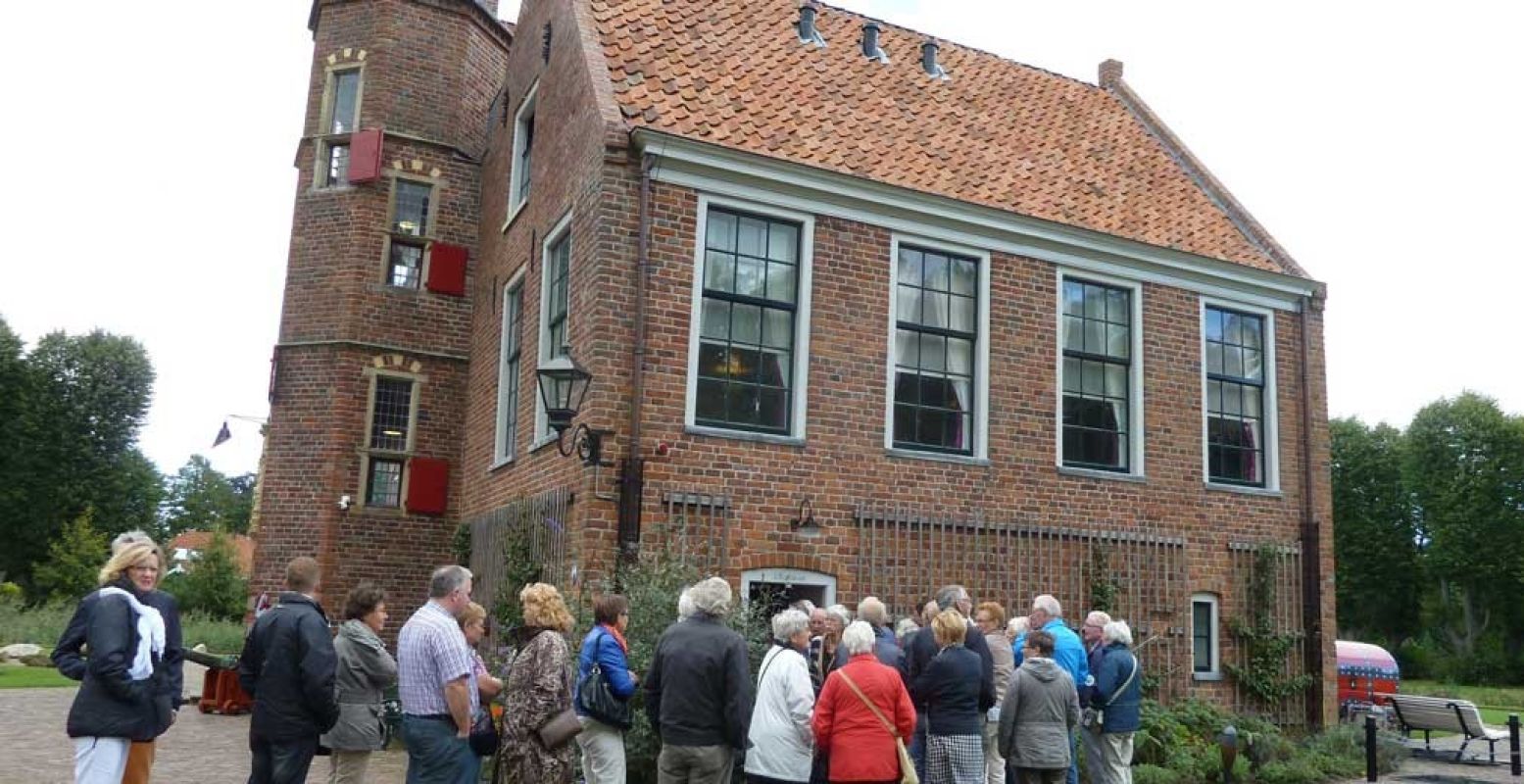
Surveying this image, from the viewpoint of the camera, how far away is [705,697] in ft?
21.5

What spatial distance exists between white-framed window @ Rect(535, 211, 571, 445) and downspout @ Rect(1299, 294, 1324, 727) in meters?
9.73

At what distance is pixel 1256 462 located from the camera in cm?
1504

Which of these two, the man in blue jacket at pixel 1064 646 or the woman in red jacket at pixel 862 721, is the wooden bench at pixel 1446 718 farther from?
the woman in red jacket at pixel 862 721

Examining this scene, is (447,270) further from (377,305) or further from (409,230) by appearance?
(377,305)

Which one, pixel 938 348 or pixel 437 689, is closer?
pixel 437 689

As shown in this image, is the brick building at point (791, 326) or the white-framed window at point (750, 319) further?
the white-framed window at point (750, 319)

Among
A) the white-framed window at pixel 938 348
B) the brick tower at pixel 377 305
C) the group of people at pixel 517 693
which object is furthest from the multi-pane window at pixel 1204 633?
the brick tower at pixel 377 305

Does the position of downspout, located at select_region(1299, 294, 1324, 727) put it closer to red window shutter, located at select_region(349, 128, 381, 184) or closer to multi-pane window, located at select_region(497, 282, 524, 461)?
multi-pane window, located at select_region(497, 282, 524, 461)

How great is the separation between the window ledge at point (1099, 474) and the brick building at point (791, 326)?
0.10ft

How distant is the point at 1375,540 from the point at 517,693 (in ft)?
167

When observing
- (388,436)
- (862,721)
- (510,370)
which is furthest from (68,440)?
(862,721)

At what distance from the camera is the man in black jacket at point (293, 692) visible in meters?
6.08

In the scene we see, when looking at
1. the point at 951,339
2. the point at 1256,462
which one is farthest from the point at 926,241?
the point at 1256,462

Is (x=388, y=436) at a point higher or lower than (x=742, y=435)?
higher
